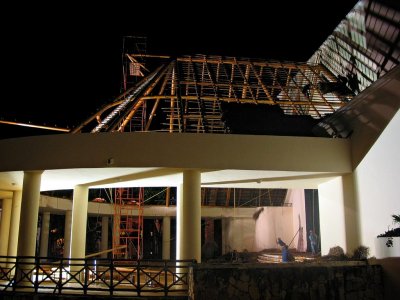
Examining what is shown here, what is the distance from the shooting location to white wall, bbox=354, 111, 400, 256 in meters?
10.7

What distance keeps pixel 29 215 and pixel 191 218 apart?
473cm

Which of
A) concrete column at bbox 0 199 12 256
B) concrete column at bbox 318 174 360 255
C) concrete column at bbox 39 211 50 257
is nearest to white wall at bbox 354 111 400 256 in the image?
concrete column at bbox 318 174 360 255

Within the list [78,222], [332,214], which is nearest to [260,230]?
[332,214]

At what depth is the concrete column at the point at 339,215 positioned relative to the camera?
13.1 metres

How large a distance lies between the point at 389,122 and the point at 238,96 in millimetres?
8621

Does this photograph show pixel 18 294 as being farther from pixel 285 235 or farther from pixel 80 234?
pixel 285 235

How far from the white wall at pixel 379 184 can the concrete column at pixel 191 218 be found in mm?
4576

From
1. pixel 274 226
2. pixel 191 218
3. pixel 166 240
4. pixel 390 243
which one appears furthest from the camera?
pixel 166 240

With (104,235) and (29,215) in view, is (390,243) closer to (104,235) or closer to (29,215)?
(29,215)

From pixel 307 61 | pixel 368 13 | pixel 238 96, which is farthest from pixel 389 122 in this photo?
pixel 307 61

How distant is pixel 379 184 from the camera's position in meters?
11.4

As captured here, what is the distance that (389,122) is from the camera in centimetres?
1108

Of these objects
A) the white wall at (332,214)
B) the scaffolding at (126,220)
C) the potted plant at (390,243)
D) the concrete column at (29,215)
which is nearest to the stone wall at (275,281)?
the potted plant at (390,243)

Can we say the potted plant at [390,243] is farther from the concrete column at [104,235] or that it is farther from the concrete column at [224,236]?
the concrete column at [104,235]
